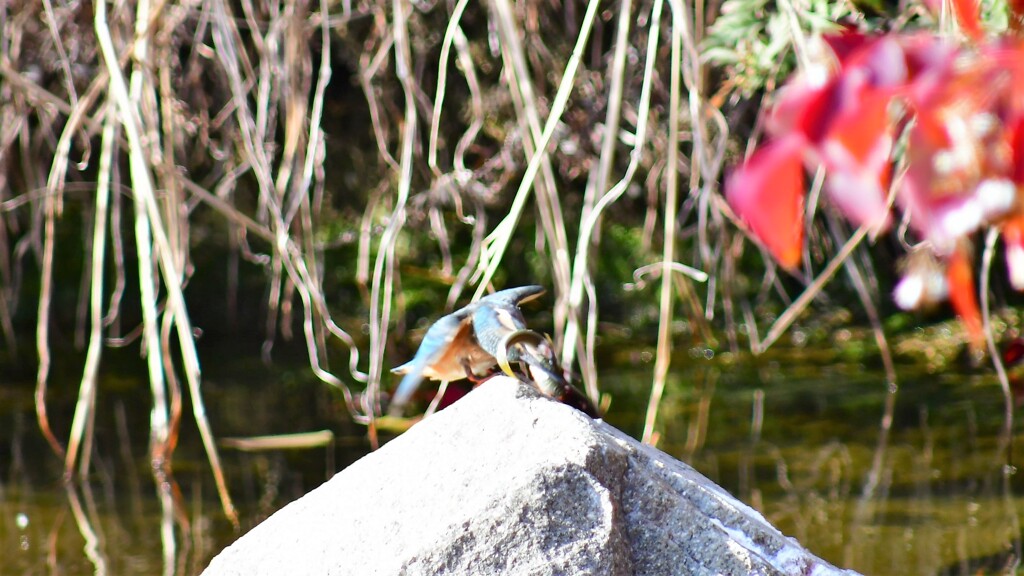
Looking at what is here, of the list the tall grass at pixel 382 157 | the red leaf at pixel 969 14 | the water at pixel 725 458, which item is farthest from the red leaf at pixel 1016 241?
the water at pixel 725 458

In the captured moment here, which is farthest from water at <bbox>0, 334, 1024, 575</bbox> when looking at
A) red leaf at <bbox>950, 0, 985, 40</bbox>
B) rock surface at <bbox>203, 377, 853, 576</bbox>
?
red leaf at <bbox>950, 0, 985, 40</bbox>

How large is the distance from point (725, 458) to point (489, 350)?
1.67 meters

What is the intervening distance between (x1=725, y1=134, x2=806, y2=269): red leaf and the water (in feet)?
5.87

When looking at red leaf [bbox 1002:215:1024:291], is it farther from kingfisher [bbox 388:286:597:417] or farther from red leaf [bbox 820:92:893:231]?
kingfisher [bbox 388:286:597:417]

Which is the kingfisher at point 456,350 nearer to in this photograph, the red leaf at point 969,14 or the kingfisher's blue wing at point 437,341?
the kingfisher's blue wing at point 437,341

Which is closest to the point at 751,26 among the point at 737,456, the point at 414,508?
the point at 737,456

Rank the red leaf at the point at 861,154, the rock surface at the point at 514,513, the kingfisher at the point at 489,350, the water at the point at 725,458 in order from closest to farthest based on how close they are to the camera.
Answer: the red leaf at the point at 861,154, the rock surface at the point at 514,513, the kingfisher at the point at 489,350, the water at the point at 725,458

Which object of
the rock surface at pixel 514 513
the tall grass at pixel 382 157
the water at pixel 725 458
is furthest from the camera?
the water at pixel 725 458

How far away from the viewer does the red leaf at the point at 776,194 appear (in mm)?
539

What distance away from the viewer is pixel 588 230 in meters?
1.56

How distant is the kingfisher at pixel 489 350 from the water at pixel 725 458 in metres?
1.02

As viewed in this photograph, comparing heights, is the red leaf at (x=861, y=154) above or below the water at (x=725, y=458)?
above

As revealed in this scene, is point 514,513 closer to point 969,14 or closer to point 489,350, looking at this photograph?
point 489,350

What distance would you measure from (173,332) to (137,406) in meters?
1.00
